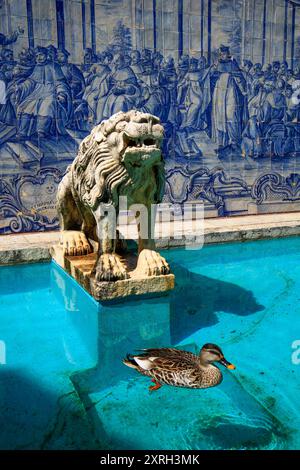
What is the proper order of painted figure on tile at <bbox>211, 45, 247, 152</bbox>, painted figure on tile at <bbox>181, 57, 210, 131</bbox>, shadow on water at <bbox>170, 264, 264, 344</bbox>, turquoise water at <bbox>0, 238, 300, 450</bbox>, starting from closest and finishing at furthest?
turquoise water at <bbox>0, 238, 300, 450</bbox>
shadow on water at <bbox>170, 264, 264, 344</bbox>
painted figure on tile at <bbox>181, 57, 210, 131</bbox>
painted figure on tile at <bbox>211, 45, 247, 152</bbox>

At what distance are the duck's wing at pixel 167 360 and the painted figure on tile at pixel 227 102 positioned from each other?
441 cm

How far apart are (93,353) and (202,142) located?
431cm

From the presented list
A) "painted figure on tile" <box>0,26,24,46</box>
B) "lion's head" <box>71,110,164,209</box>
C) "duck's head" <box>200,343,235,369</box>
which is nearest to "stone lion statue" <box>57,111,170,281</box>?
"lion's head" <box>71,110,164,209</box>

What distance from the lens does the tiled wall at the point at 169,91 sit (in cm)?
574

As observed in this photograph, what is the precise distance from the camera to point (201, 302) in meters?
3.84

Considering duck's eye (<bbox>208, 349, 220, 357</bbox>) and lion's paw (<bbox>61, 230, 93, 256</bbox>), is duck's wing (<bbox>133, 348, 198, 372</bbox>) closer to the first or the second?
duck's eye (<bbox>208, 349, 220, 357</bbox>)

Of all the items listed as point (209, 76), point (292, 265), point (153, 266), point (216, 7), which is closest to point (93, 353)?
point (153, 266)

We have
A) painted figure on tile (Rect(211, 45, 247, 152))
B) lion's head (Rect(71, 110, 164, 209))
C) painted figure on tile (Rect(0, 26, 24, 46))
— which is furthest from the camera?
painted figure on tile (Rect(211, 45, 247, 152))

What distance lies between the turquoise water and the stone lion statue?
31 centimetres

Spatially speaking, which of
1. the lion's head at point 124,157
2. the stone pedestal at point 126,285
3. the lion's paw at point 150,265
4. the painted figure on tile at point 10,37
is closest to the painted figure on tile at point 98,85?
the painted figure on tile at point 10,37

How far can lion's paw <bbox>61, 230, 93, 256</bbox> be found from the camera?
12.6 ft

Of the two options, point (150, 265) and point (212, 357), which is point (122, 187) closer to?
point (150, 265)

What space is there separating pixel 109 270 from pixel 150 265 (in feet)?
0.94

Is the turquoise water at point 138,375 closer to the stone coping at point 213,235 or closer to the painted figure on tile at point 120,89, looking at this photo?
the stone coping at point 213,235
